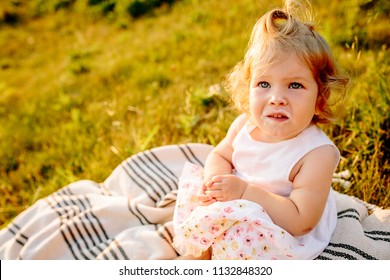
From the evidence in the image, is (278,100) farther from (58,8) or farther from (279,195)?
(58,8)

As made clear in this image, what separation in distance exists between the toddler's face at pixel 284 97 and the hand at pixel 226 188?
22 cm

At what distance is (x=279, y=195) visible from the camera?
177 centimetres

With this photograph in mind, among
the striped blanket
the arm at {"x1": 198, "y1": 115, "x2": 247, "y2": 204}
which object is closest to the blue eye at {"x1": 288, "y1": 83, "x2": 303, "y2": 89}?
the arm at {"x1": 198, "y1": 115, "x2": 247, "y2": 204}

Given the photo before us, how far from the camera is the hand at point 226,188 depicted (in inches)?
67.9

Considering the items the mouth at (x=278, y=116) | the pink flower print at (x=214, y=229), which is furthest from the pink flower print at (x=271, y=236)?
the mouth at (x=278, y=116)

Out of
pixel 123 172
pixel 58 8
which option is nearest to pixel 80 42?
pixel 58 8

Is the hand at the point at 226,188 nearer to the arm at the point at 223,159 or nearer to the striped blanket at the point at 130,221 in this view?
the arm at the point at 223,159

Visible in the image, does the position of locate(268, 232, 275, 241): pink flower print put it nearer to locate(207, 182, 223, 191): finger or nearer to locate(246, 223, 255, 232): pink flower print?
locate(246, 223, 255, 232): pink flower print

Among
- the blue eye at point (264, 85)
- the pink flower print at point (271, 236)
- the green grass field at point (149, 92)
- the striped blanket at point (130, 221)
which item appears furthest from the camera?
the green grass field at point (149, 92)

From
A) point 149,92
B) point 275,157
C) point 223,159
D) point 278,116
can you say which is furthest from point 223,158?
point 149,92

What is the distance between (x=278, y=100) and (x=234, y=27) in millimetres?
2351

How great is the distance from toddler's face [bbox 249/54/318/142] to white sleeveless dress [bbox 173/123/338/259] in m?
0.11

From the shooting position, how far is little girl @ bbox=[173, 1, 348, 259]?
5.41ft

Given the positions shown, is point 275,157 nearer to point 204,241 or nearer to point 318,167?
point 318,167
